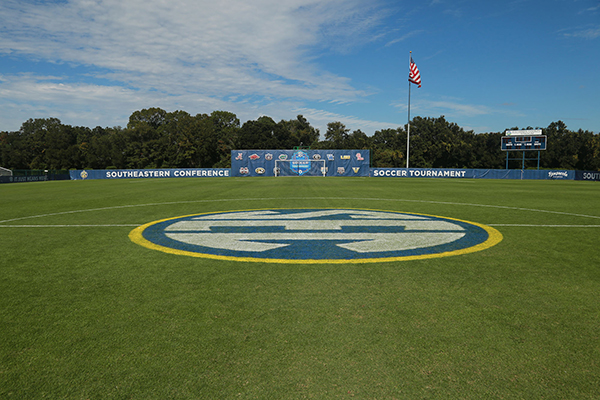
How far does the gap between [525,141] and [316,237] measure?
4941cm

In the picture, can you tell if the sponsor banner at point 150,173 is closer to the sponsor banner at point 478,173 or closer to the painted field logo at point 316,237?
the sponsor banner at point 478,173

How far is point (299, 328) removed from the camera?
2.97 meters

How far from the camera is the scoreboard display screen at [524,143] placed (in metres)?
45.2

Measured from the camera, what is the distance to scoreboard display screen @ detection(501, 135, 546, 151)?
45.2 meters

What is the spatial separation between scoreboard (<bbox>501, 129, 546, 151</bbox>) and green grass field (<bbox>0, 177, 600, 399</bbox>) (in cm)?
4787

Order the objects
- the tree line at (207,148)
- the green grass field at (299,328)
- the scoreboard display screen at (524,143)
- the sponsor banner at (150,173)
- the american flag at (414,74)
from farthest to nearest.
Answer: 1. the tree line at (207,148)
2. the sponsor banner at (150,173)
3. the scoreboard display screen at (524,143)
4. the american flag at (414,74)
5. the green grass field at (299,328)

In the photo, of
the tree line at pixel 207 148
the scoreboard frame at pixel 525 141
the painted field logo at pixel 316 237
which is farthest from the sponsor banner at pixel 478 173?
the painted field logo at pixel 316 237

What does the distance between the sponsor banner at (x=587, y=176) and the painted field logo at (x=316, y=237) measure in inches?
1615

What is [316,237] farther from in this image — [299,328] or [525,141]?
[525,141]

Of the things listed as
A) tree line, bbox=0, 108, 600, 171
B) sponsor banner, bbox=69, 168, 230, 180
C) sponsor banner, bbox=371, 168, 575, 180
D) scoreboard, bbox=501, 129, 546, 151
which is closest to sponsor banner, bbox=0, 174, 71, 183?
sponsor banner, bbox=69, 168, 230, 180

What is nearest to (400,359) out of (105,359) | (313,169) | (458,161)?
(105,359)

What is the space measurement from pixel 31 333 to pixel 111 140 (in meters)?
90.7

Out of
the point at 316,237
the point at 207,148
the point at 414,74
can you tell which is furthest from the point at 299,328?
the point at 207,148

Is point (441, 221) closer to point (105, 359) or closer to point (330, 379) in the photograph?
point (330, 379)
